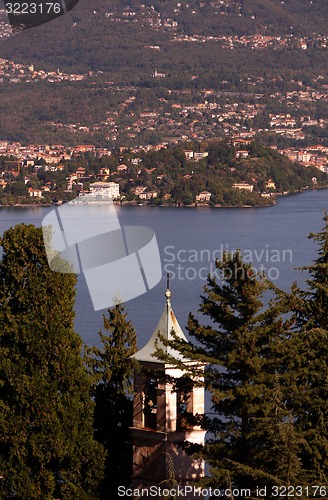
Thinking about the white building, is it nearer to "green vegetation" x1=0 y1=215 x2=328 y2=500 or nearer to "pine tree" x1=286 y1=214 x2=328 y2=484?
"green vegetation" x1=0 y1=215 x2=328 y2=500

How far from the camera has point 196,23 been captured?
315ft

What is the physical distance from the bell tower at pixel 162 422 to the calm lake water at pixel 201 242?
6.04m

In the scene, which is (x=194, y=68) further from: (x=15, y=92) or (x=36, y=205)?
(x=36, y=205)

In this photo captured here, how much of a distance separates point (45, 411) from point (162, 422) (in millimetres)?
499

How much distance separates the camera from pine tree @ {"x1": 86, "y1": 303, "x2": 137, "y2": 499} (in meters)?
5.09

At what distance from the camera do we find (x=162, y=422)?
4676mm

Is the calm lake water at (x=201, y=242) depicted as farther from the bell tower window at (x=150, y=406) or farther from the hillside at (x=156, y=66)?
the hillside at (x=156, y=66)

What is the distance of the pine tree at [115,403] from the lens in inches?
201

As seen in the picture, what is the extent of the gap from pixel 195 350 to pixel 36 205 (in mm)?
36185

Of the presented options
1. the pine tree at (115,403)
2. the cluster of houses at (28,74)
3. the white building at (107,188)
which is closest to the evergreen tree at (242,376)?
the pine tree at (115,403)

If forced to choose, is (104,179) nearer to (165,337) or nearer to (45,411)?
(45,411)

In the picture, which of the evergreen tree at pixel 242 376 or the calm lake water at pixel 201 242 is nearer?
the evergreen tree at pixel 242 376

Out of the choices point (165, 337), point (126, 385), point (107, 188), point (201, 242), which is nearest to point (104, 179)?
point (107, 188)

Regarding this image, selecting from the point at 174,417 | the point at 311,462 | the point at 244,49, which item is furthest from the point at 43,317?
the point at 244,49
